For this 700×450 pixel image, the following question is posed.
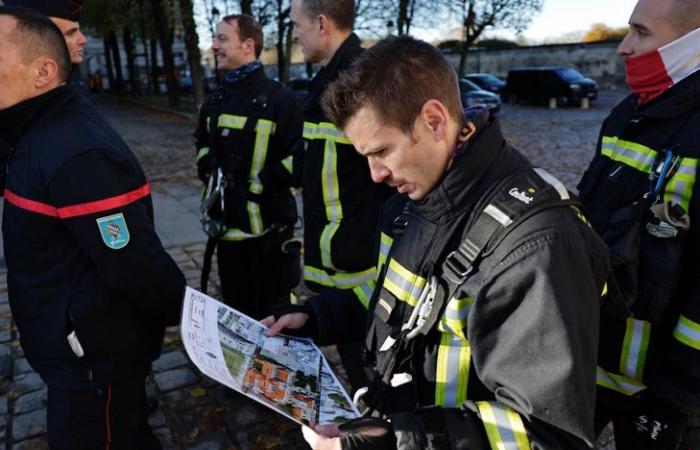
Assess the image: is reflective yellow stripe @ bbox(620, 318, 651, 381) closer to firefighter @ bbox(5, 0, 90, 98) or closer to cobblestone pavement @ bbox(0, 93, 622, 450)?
cobblestone pavement @ bbox(0, 93, 622, 450)

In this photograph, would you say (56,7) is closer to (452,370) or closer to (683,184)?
(452,370)

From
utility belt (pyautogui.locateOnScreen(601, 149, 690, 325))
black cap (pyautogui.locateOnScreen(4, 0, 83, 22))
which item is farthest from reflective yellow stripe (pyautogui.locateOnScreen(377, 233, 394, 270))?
black cap (pyautogui.locateOnScreen(4, 0, 83, 22))

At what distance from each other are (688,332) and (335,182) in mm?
1685

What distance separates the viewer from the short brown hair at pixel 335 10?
113 inches

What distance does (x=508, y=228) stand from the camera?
125cm

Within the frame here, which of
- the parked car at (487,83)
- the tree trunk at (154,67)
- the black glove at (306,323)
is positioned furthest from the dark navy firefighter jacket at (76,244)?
the tree trunk at (154,67)

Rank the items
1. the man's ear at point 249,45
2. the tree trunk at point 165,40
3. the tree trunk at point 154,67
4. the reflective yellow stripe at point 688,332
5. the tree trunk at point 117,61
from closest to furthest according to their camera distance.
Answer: the reflective yellow stripe at point 688,332 → the man's ear at point 249,45 → the tree trunk at point 165,40 → the tree trunk at point 154,67 → the tree trunk at point 117,61

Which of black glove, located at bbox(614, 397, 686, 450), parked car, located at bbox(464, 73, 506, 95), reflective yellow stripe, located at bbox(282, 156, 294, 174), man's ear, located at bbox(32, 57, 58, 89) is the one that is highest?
man's ear, located at bbox(32, 57, 58, 89)

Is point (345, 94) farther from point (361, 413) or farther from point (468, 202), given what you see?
point (361, 413)

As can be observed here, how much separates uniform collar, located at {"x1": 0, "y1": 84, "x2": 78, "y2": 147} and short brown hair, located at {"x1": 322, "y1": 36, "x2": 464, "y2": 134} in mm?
1296

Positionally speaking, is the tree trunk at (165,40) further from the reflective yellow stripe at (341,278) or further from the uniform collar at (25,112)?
the uniform collar at (25,112)

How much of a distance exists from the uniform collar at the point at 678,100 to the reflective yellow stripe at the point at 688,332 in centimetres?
71

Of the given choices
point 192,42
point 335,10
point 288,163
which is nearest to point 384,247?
point 335,10

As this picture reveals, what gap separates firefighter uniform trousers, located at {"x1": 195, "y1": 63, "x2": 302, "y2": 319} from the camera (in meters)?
3.49
